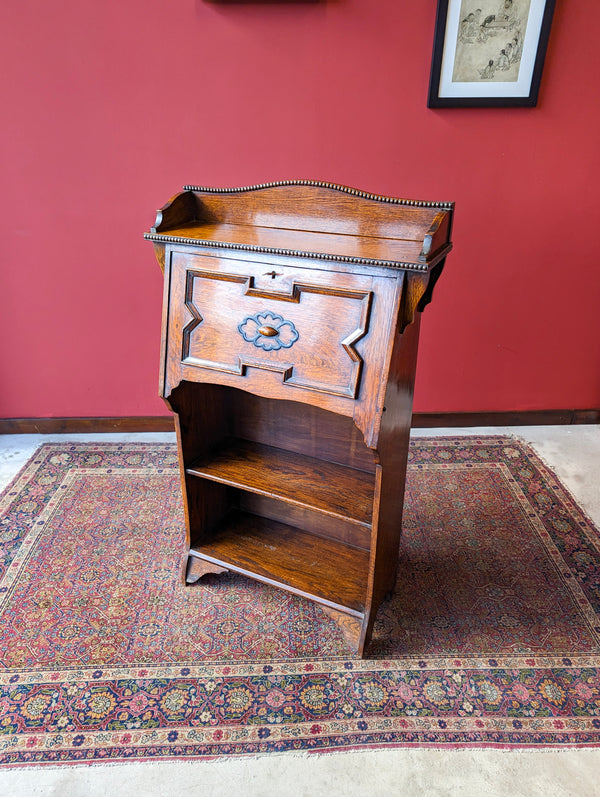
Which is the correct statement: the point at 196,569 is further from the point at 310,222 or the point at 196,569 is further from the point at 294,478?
the point at 310,222

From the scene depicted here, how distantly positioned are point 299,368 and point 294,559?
0.80 metres

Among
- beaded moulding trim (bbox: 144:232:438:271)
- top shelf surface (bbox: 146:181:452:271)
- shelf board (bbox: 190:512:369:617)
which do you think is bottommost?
shelf board (bbox: 190:512:369:617)

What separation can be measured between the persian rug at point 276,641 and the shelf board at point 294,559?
0.51ft

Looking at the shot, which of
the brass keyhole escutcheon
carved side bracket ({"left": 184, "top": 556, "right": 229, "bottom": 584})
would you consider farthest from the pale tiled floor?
the brass keyhole escutcheon

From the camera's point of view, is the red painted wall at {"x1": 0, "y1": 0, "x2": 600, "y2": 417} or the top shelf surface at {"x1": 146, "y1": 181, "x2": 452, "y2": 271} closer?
the top shelf surface at {"x1": 146, "y1": 181, "x2": 452, "y2": 271}

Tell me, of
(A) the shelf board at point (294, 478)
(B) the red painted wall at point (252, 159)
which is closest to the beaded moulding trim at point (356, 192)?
(A) the shelf board at point (294, 478)

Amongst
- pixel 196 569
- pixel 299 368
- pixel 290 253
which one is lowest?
pixel 196 569

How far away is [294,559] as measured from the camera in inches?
76.9

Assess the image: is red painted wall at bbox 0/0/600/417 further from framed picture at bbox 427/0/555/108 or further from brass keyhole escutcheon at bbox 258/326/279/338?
brass keyhole escutcheon at bbox 258/326/279/338

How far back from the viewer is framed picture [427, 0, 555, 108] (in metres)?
2.29

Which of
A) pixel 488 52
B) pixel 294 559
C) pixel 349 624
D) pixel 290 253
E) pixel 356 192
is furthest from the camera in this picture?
pixel 488 52

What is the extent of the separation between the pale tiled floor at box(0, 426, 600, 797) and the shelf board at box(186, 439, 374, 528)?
645 millimetres

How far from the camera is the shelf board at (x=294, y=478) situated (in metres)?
1.71

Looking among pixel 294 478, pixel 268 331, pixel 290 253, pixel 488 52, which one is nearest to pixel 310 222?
pixel 290 253
